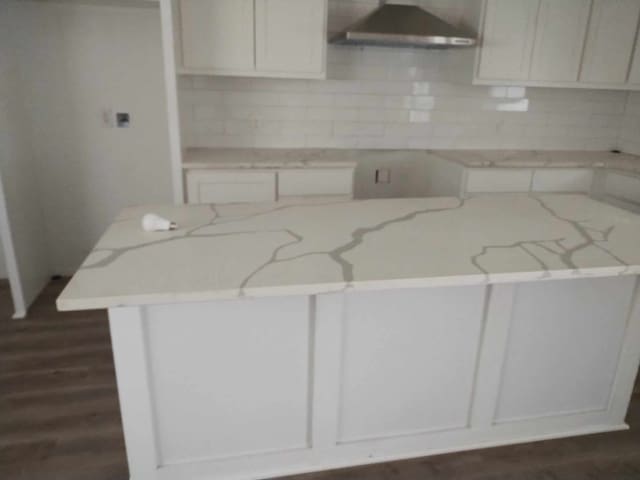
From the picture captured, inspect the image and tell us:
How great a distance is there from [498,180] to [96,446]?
2864mm

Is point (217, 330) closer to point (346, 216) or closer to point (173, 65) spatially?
point (346, 216)

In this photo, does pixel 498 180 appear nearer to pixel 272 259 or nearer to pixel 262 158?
pixel 262 158

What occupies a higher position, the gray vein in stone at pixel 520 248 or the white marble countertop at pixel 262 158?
the white marble countertop at pixel 262 158

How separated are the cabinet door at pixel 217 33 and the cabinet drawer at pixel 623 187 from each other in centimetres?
268

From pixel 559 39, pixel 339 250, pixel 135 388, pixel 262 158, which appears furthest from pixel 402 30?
pixel 135 388

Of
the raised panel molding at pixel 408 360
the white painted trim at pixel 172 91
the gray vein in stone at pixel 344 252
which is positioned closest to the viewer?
the gray vein in stone at pixel 344 252

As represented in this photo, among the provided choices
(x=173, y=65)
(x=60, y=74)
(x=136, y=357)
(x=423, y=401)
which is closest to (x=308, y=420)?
(x=423, y=401)

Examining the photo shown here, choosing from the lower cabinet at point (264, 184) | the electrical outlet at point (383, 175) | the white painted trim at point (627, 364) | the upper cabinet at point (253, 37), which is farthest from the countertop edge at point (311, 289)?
the electrical outlet at point (383, 175)

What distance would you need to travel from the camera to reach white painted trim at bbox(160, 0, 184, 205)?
103 inches

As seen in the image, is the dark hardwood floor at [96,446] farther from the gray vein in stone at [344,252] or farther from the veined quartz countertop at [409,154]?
the veined quartz countertop at [409,154]

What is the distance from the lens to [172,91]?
275cm

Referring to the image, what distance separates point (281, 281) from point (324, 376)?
52cm

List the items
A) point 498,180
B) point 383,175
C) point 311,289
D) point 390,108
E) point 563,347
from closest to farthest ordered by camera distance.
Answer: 1. point 311,289
2. point 563,347
3. point 498,180
4. point 390,108
5. point 383,175

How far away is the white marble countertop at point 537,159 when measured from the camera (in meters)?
3.36
